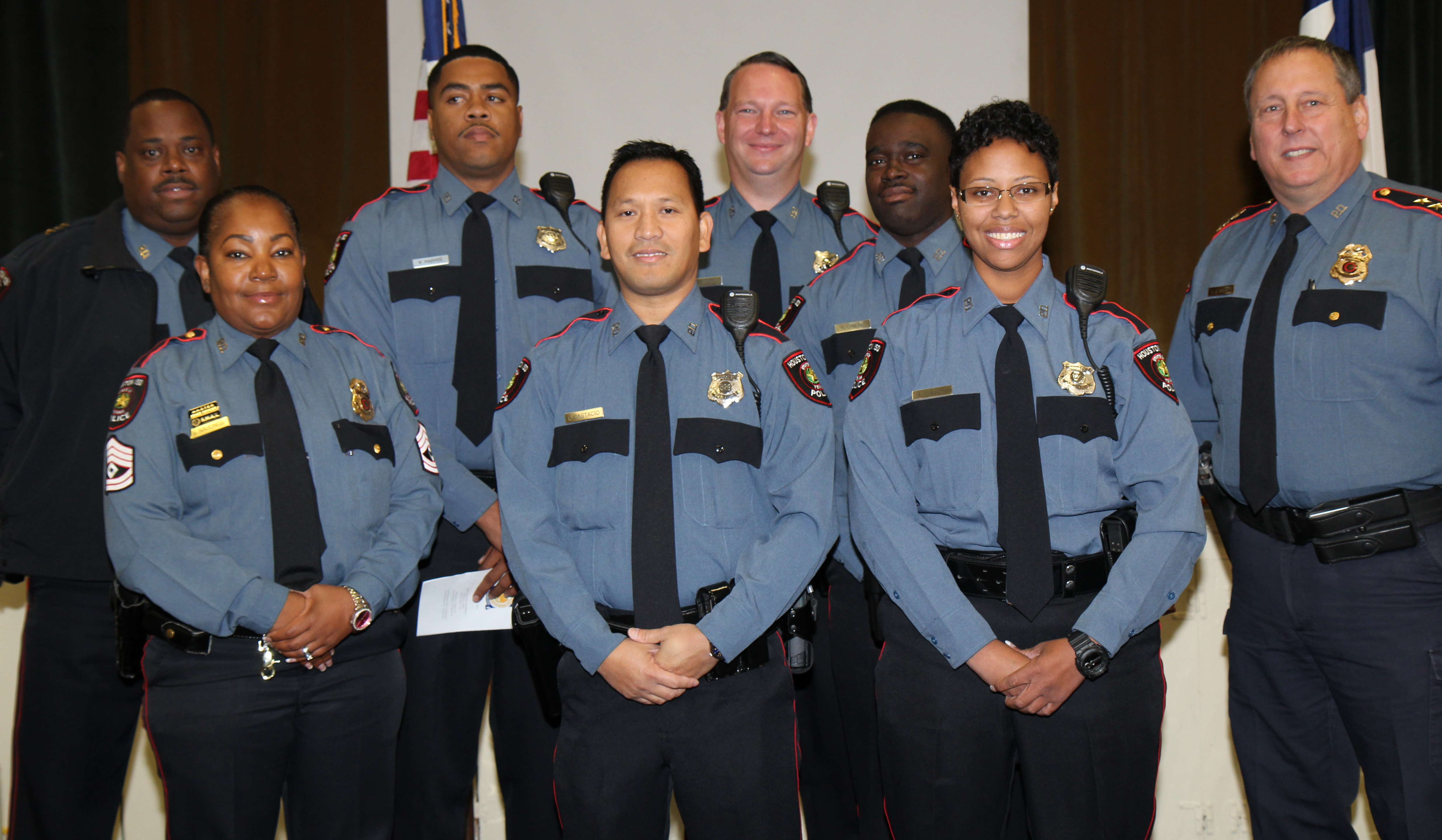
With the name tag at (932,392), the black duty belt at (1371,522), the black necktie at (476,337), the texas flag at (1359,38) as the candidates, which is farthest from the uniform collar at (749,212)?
the texas flag at (1359,38)

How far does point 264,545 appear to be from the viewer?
233 centimetres

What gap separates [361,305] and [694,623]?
1517mm

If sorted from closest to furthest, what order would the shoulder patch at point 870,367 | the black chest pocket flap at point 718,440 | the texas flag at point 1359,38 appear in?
the black chest pocket flap at point 718,440
the shoulder patch at point 870,367
the texas flag at point 1359,38

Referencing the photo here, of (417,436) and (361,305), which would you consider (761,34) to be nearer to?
(361,305)

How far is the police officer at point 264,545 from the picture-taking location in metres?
2.23

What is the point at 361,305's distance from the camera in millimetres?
2955

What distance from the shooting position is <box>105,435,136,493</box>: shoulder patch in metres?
2.28

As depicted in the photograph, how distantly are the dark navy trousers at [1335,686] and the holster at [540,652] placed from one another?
1899 millimetres

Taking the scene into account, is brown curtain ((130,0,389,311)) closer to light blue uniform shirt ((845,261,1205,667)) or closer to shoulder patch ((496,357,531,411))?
shoulder patch ((496,357,531,411))

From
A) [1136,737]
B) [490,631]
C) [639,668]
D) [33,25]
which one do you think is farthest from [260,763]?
[33,25]

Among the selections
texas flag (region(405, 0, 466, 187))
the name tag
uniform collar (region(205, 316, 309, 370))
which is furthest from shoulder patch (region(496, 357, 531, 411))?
texas flag (region(405, 0, 466, 187))

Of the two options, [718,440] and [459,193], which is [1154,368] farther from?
[459,193]

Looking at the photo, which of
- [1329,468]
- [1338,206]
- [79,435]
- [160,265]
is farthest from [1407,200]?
[79,435]

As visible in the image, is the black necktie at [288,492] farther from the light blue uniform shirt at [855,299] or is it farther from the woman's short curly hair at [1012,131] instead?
the woman's short curly hair at [1012,131]
